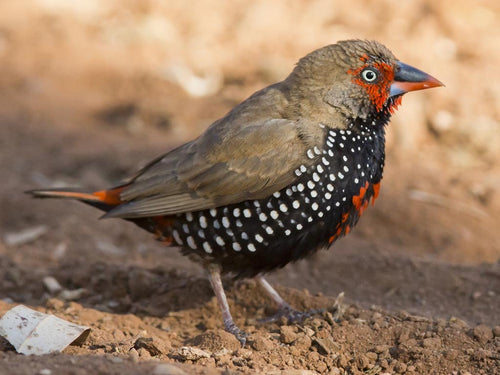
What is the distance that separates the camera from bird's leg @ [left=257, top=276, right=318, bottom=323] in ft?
15.6

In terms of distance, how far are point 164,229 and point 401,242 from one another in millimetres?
2593

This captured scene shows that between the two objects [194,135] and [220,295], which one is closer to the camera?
[220,295]

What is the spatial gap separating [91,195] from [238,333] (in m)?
1.45

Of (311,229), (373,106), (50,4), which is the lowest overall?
(311,229)

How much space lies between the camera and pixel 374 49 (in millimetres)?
4539

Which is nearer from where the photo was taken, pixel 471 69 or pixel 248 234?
pixel 248 234

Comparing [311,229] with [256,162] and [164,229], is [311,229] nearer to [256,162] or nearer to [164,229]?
[256,162]

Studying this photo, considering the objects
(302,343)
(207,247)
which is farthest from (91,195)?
(302,343)

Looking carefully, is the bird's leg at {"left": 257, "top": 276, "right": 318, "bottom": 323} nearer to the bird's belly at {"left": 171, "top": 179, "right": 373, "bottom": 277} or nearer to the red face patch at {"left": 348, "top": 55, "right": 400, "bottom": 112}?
the bird's belly at {"left": 171, "top": 179, "right": 373, "bottom": 277}

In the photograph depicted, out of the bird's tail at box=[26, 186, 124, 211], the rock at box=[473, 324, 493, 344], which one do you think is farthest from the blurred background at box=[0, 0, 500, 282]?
the rock at box=[473, 324, 493, 344]

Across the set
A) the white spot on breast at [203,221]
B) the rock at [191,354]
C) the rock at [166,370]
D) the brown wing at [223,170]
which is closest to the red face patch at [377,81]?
the brown wing at [223,170]

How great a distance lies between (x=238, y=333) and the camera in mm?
4414

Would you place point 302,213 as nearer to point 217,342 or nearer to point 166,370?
point 217,342

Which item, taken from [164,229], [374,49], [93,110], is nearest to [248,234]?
[164,229]
